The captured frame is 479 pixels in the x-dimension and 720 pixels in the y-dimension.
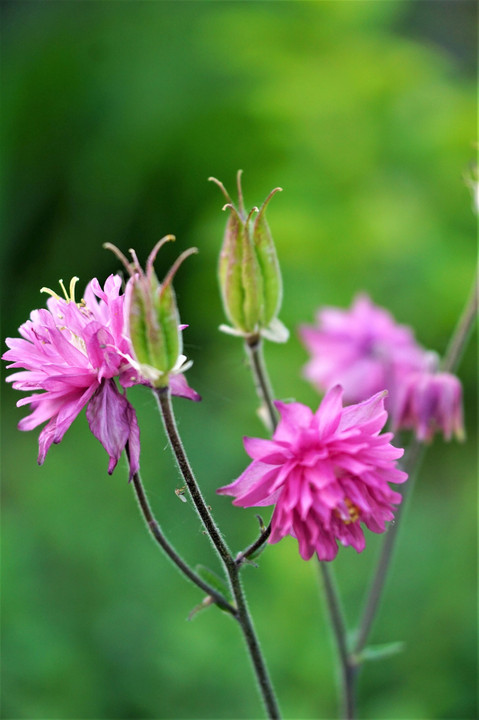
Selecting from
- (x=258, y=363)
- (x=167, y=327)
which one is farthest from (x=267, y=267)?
(x=167, y=327)

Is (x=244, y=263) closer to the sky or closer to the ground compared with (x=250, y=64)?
closer to the ground

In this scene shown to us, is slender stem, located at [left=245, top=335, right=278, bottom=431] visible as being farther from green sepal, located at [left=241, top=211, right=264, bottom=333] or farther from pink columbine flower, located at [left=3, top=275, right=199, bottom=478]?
pink columbine flower, located at [left=3, top=275, right=199, bottom=478]

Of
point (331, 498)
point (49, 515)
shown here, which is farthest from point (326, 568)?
point (49, 515)

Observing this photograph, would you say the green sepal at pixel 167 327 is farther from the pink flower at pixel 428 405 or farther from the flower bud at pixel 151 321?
the pink flower at pixel 428 405

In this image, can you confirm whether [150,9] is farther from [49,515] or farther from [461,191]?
[49,515]

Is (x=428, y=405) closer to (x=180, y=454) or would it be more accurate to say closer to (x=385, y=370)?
(x=385, y=370)

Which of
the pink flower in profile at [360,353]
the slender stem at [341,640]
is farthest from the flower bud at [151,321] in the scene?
the pink flower in profile at [360,353]
